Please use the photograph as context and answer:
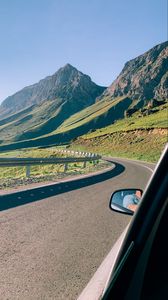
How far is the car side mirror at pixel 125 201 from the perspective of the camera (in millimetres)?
3329

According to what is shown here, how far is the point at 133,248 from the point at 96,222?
23.4 feet

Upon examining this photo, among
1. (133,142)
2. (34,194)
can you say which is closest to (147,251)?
(34,194)

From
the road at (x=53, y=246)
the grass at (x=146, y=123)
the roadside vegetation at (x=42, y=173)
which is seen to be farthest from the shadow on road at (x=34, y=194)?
the grass at (x=146, y=123)

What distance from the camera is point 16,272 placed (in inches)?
213

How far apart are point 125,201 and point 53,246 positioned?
3617 millimetres

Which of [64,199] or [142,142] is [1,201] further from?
[142,142]

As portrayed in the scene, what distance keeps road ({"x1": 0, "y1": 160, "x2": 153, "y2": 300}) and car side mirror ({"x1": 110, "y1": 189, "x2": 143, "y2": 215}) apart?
63.6 inches

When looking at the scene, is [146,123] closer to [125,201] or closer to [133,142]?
[133,142]

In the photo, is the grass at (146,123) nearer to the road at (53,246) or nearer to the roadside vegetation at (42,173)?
the roadside vegetation at (42,173)

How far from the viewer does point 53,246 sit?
6793 mm

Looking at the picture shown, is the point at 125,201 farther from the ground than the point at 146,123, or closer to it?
closer to it

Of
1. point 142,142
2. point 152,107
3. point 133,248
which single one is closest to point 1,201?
point 133,248

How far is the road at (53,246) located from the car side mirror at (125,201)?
1.62m

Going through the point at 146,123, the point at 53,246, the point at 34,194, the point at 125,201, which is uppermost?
the point at 146,123
